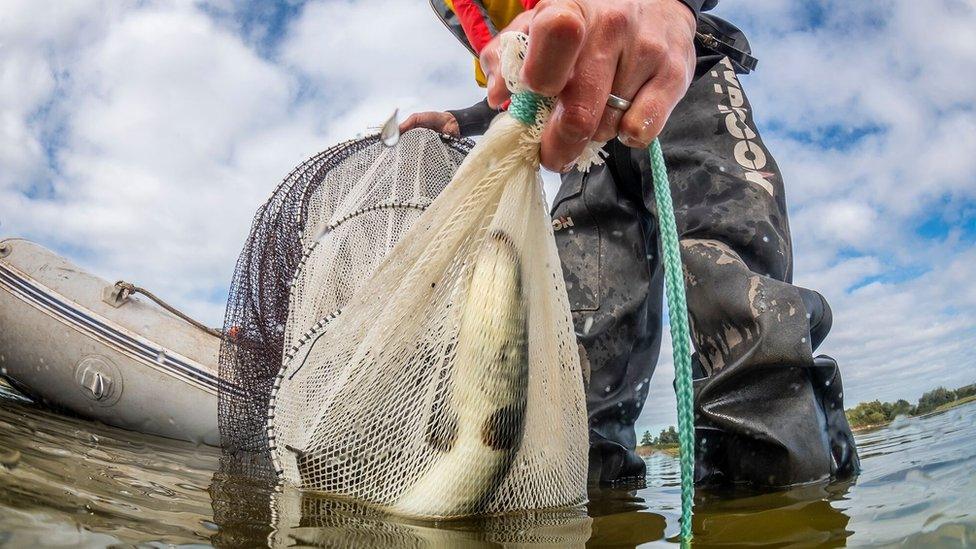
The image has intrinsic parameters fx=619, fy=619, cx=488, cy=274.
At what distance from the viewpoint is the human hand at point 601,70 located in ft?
3.19

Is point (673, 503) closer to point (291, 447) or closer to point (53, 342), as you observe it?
point (291, 447)

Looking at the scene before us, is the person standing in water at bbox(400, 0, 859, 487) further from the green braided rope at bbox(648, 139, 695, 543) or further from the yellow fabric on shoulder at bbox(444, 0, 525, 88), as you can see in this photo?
the green braided rope at bbox(648, 139, 695, 543)

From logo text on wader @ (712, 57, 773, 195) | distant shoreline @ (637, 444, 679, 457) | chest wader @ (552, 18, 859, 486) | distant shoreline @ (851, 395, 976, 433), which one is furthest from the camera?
distant shoreline @ (637, 444, 679, 457)

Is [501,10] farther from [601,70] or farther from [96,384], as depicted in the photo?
[96,384]

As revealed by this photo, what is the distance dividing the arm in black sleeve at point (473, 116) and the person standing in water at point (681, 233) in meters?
0.15

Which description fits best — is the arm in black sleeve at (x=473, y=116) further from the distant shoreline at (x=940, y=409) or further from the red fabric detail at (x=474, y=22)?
the distant shoreline at (x=940, y=409)

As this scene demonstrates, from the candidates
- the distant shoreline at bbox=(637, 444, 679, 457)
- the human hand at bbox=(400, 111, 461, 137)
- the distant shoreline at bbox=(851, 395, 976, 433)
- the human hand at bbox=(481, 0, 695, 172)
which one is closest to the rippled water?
the human hand at bbox=(481, 0, 695, 172)

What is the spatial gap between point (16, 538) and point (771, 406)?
1.68 m

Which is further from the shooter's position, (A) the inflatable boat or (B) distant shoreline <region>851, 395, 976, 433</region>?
(A) the inflatable boat

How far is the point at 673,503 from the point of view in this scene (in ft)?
5.28

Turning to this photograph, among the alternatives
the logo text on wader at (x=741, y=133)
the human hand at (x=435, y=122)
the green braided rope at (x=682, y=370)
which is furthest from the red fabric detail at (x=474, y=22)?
the green braided rope at (x=682, y=370)

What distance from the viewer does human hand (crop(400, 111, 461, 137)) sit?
9.97 ft

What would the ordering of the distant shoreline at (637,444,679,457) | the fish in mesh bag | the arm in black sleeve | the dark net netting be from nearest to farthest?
the fish in mesh bag → the dark net netting → the arm in black sleeve → the distant shoreline at (637,444,679,457)

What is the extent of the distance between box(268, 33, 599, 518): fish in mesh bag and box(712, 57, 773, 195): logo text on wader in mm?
961
